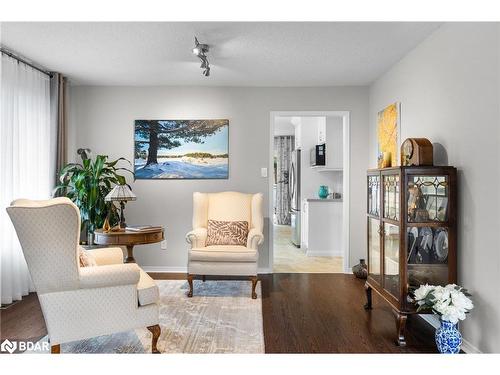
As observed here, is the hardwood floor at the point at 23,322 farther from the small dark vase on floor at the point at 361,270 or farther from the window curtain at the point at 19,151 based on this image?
the small dark vase on floor at the point at 361,270

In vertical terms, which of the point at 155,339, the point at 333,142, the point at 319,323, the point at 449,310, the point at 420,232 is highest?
the point at 333,142

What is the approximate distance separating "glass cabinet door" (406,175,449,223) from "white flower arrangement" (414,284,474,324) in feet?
1.70

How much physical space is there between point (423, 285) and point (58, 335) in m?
2.54

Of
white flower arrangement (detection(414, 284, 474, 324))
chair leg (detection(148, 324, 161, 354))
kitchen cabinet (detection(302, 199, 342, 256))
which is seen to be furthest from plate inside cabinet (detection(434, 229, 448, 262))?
kitchen cabinet (detection(302, 199, 342, 256))

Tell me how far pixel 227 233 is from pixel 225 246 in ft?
0.65

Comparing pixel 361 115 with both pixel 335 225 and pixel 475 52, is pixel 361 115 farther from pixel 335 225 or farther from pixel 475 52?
pixel 475 52

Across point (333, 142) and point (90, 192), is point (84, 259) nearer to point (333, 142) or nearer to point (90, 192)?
point (90, 192)

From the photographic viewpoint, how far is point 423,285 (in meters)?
2.69

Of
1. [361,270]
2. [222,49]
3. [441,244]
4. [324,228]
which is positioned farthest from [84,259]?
[324,228]

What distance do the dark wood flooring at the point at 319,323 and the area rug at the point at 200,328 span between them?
156mm

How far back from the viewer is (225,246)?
4.02 meters

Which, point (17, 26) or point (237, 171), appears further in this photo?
point (237, 171)
